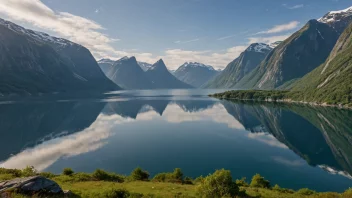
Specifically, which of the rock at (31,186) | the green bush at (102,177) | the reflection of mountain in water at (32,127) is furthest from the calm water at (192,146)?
the rock at (31,186)

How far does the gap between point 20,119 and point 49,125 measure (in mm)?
27768

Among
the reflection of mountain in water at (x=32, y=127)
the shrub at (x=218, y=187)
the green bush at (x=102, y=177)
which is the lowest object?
the reflection of mountain in water at (x=32, y=127)

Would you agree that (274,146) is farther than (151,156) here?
Yes

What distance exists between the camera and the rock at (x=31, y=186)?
22678 millimetres

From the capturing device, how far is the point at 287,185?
201 ft

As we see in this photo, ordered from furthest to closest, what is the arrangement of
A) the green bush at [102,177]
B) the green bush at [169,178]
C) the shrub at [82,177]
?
the green bush at [169,178]
the green bush at [102,177]
the shrub at [82,177]

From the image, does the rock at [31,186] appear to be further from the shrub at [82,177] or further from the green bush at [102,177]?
the green bush at [102,177]

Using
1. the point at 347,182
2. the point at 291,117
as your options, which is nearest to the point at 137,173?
the point at 347,182

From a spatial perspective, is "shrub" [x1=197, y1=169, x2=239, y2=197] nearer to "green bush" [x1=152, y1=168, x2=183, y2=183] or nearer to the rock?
the rock

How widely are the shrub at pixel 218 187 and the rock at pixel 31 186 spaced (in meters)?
15.4

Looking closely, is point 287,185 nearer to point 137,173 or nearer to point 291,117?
point 137,173

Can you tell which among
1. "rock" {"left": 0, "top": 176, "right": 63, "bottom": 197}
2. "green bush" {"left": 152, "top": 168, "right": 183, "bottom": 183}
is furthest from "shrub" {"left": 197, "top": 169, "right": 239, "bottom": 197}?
"green bush" {"left": 152, "top": 168, "right": 183, "bottom": 183}

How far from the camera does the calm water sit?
72688 mm

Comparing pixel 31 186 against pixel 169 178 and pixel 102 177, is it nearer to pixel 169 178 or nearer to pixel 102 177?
pixel 102 177
